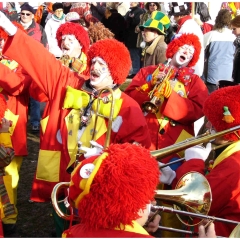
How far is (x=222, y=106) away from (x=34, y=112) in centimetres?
481

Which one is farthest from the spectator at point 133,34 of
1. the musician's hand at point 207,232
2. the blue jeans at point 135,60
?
the musician's hand at point 207,232

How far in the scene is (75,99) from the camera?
138 inches

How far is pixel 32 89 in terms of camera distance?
419 centimetres

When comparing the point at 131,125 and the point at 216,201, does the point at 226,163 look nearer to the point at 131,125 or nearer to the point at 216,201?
the point at 216,201

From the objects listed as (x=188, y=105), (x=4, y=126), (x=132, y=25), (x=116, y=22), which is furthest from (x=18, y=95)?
(x=132, y=25)

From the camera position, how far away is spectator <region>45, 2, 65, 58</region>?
335 inches

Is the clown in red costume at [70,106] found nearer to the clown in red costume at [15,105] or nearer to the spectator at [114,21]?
the clown in red costume at [15,105]

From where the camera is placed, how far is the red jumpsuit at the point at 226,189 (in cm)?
268

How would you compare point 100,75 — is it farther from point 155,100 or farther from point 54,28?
point 54,28

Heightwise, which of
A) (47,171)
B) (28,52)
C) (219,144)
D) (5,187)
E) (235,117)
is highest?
(28,52)

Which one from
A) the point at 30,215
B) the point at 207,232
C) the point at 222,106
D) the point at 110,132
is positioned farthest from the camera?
the point at 30,215

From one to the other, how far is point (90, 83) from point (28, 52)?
53 cm

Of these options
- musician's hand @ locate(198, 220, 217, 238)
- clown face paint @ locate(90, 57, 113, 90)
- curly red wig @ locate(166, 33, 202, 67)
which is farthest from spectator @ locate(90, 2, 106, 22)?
musician's hand @ locate(198, 220, 217, 238)

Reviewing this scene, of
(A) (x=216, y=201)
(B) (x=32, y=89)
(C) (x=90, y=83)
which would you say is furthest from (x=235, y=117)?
(B) (x=32, y=89)
